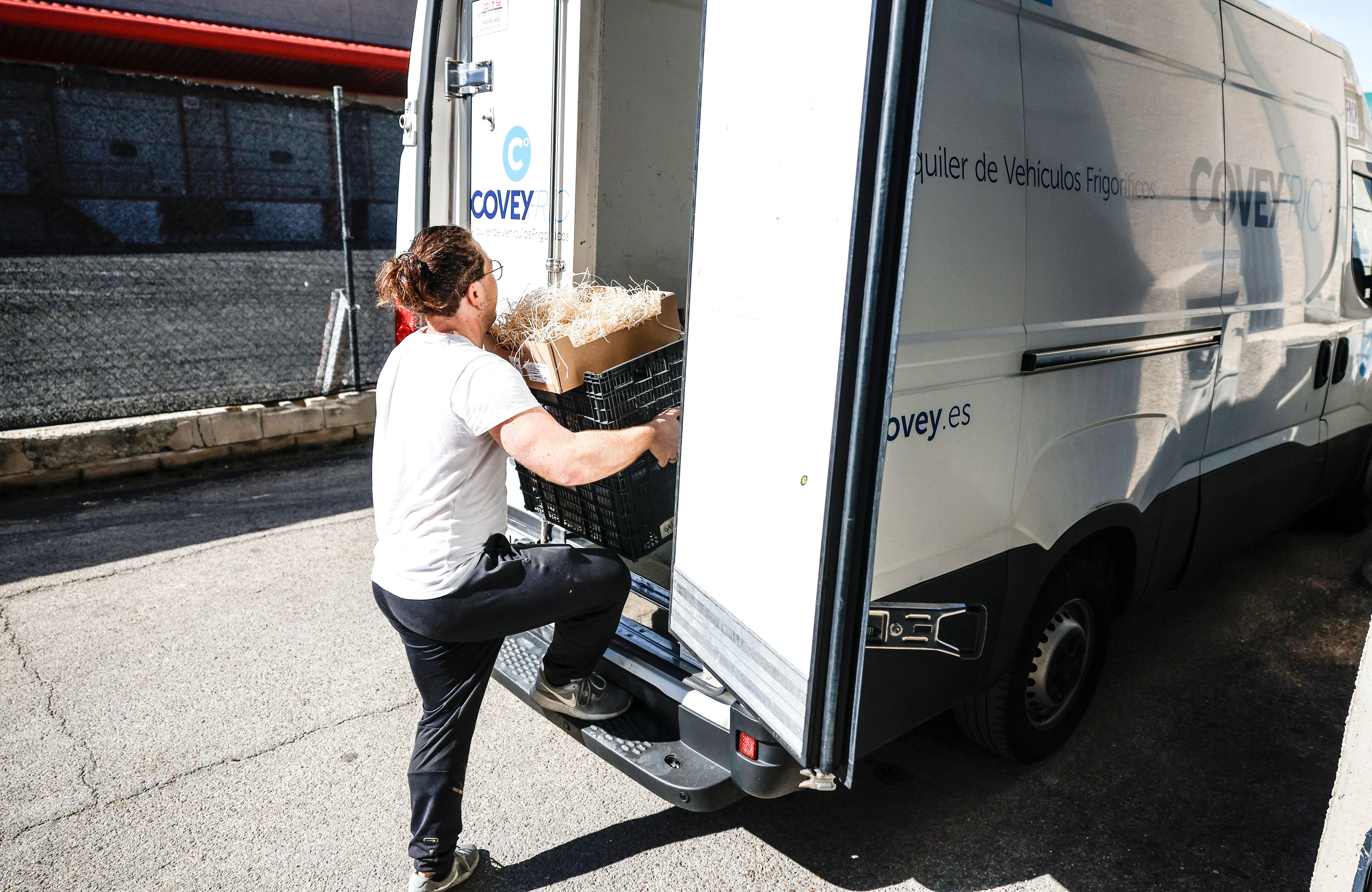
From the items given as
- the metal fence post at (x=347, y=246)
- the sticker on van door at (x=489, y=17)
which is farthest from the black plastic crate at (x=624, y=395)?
the metal fence post at (x=347, y=246)

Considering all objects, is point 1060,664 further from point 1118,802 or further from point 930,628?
point 930,628

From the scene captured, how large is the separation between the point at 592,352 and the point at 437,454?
64 centimetres

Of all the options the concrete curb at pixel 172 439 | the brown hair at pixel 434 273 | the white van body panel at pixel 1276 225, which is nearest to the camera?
the brown hair at pixel 434 273

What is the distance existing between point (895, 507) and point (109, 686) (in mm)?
3274

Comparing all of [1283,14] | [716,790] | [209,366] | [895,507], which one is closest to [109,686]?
[716,790]

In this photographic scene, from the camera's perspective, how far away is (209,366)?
7430mm

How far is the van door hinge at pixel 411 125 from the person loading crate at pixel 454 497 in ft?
4.56

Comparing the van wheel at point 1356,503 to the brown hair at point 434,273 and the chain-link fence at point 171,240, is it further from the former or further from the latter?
the chain-link fence at point 171,240

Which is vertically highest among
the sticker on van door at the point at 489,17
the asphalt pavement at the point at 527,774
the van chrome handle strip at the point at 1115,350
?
the sticker on van door at the point at 489,17

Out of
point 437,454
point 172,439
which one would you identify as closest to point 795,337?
point 437,454

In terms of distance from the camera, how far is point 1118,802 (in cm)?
322

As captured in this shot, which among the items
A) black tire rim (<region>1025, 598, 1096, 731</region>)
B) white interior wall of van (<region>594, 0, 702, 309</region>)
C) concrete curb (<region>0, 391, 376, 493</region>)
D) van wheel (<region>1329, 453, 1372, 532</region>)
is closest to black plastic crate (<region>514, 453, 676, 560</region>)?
white interior wall of van (<region>594, 0, 702, 309</region>)

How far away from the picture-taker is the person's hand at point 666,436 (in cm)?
268

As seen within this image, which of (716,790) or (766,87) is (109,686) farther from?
(766,87)
